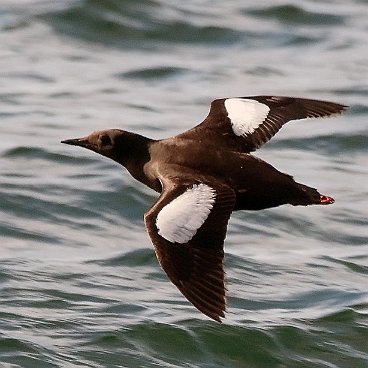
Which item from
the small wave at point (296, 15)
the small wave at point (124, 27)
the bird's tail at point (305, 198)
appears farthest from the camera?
the small wave at point (296, 15)

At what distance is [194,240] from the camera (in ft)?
22.3

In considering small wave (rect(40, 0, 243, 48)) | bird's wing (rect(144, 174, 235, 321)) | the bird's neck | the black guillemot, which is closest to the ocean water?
small wave (rect(40, 0, 243, 48))

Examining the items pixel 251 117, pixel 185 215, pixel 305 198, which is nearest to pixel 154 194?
pixel 251 117

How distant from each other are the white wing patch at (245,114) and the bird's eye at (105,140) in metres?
0.69

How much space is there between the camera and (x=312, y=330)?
862 cm

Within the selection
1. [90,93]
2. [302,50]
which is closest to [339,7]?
[302,50]

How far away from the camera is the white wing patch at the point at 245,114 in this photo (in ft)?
26.1

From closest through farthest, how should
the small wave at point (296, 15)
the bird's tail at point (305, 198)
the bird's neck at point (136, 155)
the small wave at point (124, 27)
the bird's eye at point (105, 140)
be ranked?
the bird's tail at point (305, 198) < the bird's neck at point (136, 155) < the bird's eye at point (105, 140) < the small wave at point (124, 27) < the small wave at point (296, 15)

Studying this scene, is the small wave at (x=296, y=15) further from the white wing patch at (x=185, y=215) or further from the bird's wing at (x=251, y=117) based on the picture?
the white wing patch at (x=185, y=215)

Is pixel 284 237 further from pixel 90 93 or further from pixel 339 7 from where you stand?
pixel 339 7

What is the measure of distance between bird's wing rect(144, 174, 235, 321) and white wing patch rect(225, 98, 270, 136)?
1.03 meters

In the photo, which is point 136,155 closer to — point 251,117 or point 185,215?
point 251,117

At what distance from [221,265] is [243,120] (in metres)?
1.47

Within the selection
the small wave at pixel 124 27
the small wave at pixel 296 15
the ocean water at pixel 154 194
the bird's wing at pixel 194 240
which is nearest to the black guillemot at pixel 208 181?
the bird's wing at pixel 194 240
